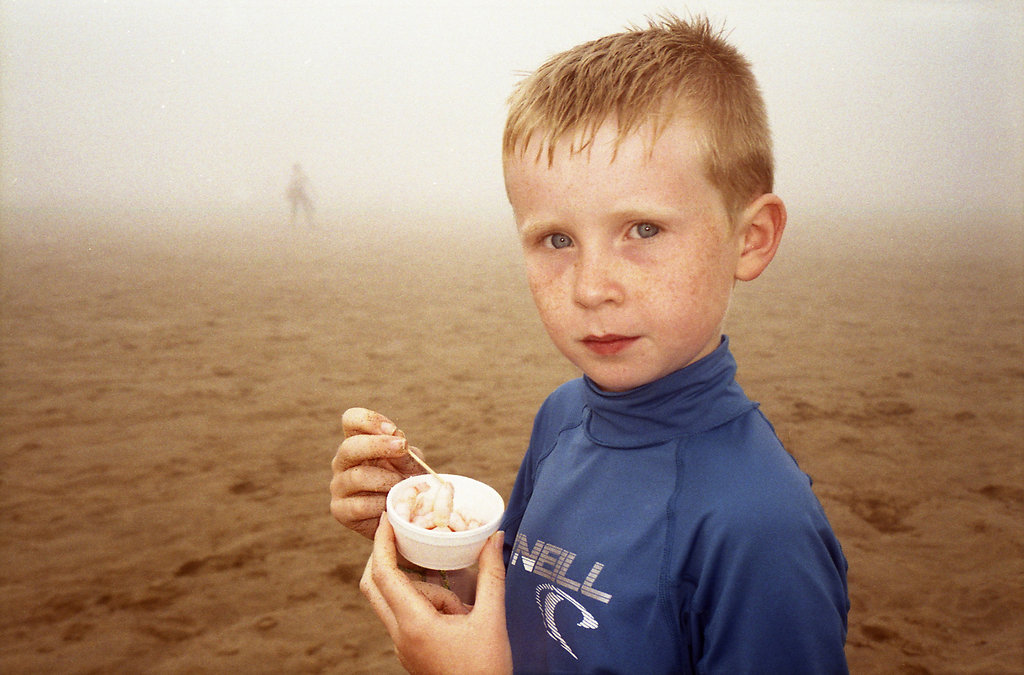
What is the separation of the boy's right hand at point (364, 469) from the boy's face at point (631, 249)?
387 mm

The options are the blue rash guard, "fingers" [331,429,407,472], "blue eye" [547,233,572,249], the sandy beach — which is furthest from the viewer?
the sandy beach

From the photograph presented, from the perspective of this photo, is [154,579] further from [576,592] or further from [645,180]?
[645,180]

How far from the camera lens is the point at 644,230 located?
1.05m

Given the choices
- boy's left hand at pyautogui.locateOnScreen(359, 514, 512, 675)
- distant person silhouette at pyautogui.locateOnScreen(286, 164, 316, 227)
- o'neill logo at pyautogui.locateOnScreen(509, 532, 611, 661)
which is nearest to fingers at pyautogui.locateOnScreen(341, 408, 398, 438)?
boy's left hand at pyautogui.locateOnScreen(359, 514, 512, 675)

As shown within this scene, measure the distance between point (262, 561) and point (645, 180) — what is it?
9.99 feet

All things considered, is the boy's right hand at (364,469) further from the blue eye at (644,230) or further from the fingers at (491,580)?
the blue eye at (644,230)

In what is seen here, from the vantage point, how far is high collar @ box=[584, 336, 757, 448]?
1079 mm

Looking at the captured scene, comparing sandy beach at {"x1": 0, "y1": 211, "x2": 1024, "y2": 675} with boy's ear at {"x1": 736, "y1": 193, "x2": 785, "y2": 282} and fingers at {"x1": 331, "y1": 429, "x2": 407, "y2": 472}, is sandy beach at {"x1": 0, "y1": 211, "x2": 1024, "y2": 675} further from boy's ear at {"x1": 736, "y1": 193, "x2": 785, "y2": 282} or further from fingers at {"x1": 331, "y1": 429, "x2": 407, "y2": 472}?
boy's ear at {"x1": 736, "y1": 193, "x2": 785, "y2": 282}

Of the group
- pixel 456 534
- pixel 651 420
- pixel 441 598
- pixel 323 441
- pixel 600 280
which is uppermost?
pixel 600 280

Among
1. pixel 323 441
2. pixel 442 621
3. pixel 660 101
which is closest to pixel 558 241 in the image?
pixel 660 101

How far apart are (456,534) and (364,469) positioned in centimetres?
27

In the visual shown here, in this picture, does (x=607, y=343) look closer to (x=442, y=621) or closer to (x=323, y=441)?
(x=442, y=621)

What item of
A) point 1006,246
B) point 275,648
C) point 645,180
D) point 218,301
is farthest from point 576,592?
point 1006,246

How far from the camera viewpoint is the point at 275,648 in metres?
2.82
